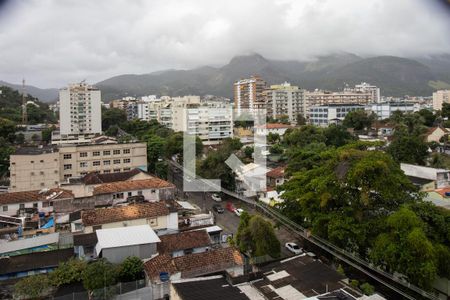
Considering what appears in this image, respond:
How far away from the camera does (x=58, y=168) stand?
1355 cm

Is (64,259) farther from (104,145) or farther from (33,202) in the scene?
A: (104,145)

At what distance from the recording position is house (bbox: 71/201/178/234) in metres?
8.20

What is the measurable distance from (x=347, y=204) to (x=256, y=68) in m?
78.6

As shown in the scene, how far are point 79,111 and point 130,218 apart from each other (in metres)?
20.4

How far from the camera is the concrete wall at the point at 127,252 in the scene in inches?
259

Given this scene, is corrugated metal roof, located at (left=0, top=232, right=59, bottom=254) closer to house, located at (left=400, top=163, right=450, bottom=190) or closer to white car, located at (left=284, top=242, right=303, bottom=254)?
white car, located at (left=284, top=242, right=303, bottom=254)

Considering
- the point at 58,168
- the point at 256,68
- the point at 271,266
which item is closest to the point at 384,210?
the point at 271,266

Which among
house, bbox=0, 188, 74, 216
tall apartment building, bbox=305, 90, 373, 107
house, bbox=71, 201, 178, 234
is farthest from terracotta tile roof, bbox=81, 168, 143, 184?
tall apartment building, bbox=305, 90, 373, 107

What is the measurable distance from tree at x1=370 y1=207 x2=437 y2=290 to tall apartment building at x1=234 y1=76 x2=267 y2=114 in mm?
30984

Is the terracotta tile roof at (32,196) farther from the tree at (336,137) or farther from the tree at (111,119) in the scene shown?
the tree at (111,119)

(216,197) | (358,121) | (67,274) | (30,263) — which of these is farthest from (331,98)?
(67,274)

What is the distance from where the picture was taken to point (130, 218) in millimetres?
8391

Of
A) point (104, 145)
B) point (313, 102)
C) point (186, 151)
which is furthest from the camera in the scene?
point (313, 102)

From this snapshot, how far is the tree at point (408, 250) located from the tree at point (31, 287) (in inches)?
189
